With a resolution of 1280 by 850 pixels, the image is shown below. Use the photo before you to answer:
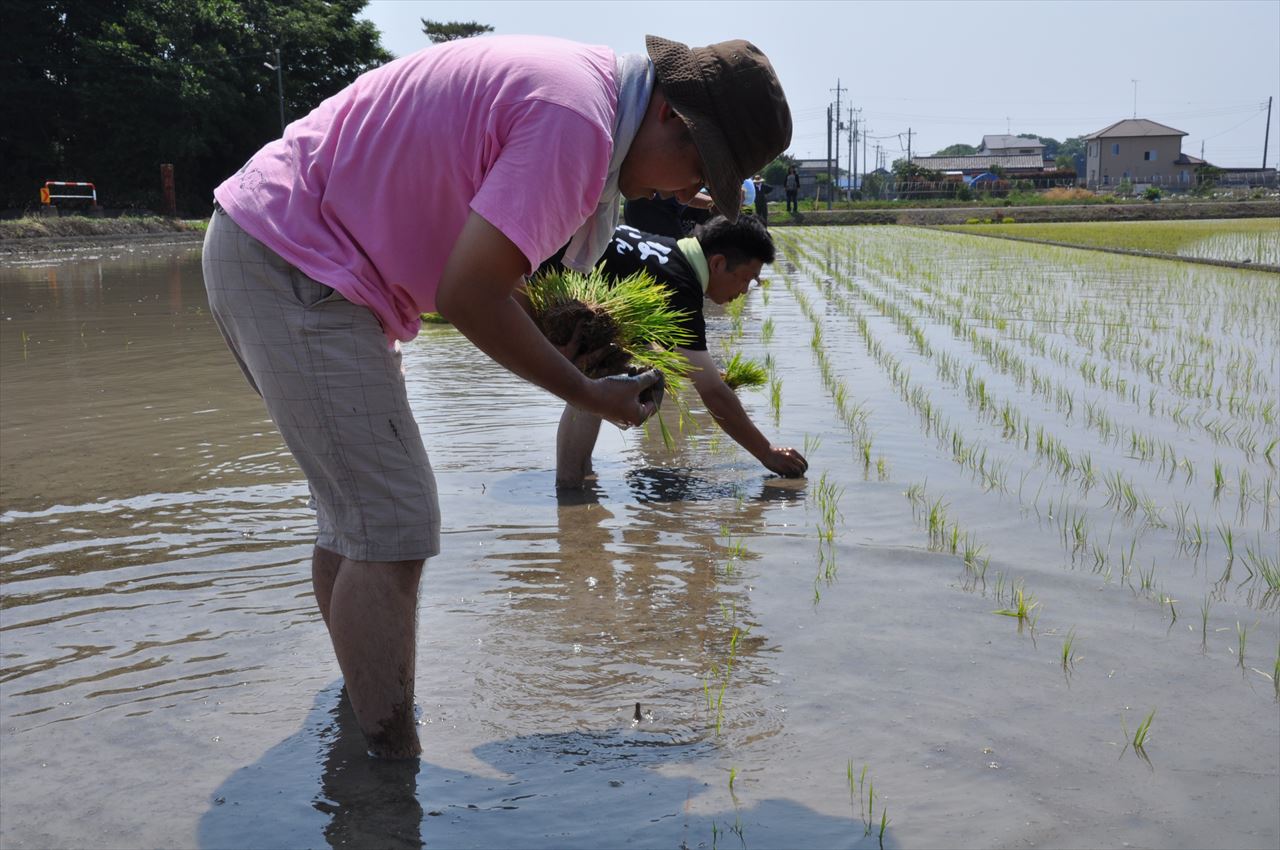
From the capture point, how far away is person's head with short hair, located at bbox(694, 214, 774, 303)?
369cm

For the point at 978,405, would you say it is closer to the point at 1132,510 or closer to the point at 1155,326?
the point at 1132,510

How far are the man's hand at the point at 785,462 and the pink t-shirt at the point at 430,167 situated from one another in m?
2.34

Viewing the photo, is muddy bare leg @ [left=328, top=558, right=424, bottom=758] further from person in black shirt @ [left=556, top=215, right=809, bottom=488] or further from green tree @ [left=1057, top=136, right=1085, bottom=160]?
green tree @ [left=1057, top=136, right=1085, bottom=160]

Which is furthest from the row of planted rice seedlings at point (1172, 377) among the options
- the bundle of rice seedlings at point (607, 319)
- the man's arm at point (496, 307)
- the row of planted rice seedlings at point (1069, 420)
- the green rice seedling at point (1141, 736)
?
the man's arm at point (496, 307)

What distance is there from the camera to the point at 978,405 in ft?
17.4

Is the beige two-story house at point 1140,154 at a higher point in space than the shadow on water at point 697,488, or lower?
higher

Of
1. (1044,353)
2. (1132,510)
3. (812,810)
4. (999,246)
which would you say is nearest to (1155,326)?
(1044,353)

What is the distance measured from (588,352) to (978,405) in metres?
3.42

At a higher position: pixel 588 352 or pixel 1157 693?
pixel 588 352

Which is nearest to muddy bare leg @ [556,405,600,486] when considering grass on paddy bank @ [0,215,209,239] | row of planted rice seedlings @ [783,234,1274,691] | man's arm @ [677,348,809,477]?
man's arm @ [677,348,809,477]

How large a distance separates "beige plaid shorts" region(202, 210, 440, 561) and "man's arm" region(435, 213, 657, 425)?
0.66 feet

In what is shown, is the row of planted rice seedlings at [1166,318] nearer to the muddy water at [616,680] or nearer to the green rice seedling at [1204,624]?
the muddy water at [616,680]

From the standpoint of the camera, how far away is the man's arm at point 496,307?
5.10 feet

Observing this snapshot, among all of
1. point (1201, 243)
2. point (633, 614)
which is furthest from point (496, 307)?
point (1201, 243)
